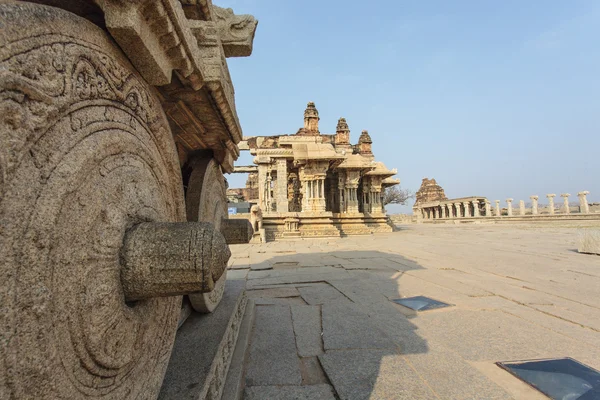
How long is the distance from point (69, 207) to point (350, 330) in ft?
6.45

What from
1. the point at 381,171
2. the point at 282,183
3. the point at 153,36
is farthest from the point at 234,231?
the point at 381,171

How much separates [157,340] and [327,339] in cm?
123

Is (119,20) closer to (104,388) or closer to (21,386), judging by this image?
(21,386)

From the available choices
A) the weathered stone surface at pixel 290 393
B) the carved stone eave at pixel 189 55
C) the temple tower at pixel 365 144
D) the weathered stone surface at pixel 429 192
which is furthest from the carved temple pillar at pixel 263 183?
the weathered stone surface at pixel 429 192

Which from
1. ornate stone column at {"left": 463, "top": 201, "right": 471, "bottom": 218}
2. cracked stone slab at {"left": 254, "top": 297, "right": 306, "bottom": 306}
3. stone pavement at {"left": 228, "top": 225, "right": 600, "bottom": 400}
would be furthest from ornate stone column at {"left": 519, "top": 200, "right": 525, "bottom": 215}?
cracked stone slab at {"left": 254, "top": 297, "right": 306, "bottom": 306}

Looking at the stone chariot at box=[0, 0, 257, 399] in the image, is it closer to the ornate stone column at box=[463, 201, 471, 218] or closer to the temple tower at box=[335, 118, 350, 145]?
the temple tower at box=[335, 118, 350, 145]

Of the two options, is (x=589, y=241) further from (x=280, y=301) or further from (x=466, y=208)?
(x=466, y=208)

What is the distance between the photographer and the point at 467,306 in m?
2.63

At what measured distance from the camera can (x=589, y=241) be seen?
5.48 m

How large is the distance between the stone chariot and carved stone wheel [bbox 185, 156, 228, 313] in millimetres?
445

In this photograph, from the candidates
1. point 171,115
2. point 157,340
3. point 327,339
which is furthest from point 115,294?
point 327,339

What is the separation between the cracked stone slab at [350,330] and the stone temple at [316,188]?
8.31m

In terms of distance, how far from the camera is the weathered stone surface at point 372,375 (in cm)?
139

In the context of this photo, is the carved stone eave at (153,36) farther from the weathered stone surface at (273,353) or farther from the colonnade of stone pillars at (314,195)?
the colonnade of stone pillars at (314,195)
